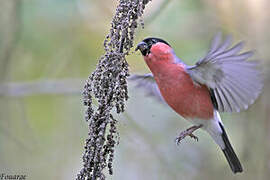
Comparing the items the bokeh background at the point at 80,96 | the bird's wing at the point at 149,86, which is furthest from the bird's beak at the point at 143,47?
the bokeh background at the point at 80,96

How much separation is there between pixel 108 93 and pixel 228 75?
1.56 meters

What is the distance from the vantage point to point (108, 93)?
2.86 meters

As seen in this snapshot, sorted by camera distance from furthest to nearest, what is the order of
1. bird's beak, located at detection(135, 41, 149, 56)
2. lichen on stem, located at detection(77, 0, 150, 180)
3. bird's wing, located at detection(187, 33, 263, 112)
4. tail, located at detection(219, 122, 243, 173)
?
tail, located at detection(219, 122, 243, 173), bird's beak, located at detection(135, 41, 149, 56), bird's wing, located at detection(187, 33, 263, 112), lichen on stem, located at detection(77, 0, 150, 180)

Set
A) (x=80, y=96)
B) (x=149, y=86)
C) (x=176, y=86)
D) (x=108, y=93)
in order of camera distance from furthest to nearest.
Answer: (x=80, y=96), (x=149, y=86), (x=176, y=86), (x=108, y=93)

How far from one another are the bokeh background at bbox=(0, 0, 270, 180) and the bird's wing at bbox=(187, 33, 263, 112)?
1.26m

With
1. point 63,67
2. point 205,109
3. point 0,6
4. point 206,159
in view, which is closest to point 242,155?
point 206,159

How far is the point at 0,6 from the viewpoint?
5645 mm

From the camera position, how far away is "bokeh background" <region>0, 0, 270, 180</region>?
5477 millimetres

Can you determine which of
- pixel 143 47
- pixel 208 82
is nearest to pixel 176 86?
pixel 208 82

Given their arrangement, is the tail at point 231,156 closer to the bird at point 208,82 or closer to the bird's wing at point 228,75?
the bird at point 208,82

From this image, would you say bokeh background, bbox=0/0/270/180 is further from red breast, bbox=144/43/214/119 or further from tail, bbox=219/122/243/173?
red breast, bbox=144/43/214/119

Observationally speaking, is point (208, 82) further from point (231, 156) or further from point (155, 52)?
point (231, 156)

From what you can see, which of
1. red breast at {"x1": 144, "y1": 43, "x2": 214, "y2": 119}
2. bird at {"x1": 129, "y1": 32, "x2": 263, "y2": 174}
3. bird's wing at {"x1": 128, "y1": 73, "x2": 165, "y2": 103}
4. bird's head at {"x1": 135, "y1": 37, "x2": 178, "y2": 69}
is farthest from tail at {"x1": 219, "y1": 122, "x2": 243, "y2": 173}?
bird's head at {"x1": 135, "y1": 37, "x2": 178, "y2": 69}

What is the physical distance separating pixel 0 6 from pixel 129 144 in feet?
7.93
